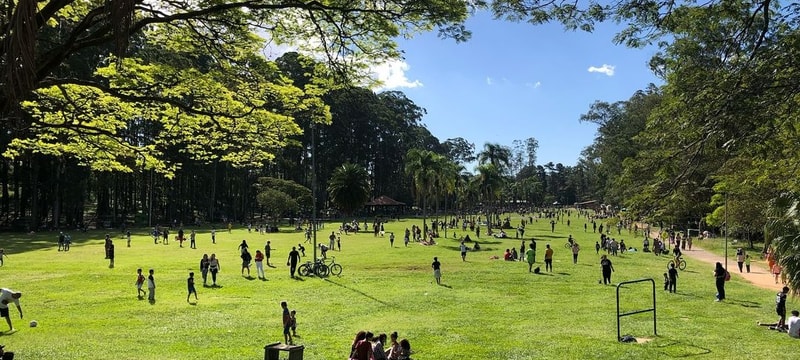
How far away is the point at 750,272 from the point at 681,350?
69.7ft

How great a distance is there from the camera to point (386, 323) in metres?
15.9

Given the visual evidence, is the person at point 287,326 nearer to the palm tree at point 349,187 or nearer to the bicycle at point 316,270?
the bicycle at point 316,270

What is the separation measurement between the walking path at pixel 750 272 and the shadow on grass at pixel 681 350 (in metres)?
13.7

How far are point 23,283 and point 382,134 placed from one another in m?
94.1

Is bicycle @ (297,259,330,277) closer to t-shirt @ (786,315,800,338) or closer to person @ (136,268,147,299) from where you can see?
person @ (136,268,147,299)

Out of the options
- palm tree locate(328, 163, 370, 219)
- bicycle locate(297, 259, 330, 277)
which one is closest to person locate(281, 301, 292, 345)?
bicycle locate(297, 259, 330, 277)

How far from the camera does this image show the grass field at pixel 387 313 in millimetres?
12938

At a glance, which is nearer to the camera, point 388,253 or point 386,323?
point 386,323

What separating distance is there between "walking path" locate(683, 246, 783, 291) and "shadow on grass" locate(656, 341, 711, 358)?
1367cm

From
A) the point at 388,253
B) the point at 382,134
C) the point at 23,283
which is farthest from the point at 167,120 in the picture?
the point at 382,134

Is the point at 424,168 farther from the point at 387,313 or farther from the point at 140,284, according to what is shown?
the point at 387,313

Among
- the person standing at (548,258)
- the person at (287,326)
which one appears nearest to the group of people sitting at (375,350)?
the person at (287,326)

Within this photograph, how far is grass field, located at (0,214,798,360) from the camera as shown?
12938mm

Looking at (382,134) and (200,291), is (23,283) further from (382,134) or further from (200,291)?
(382,134)
